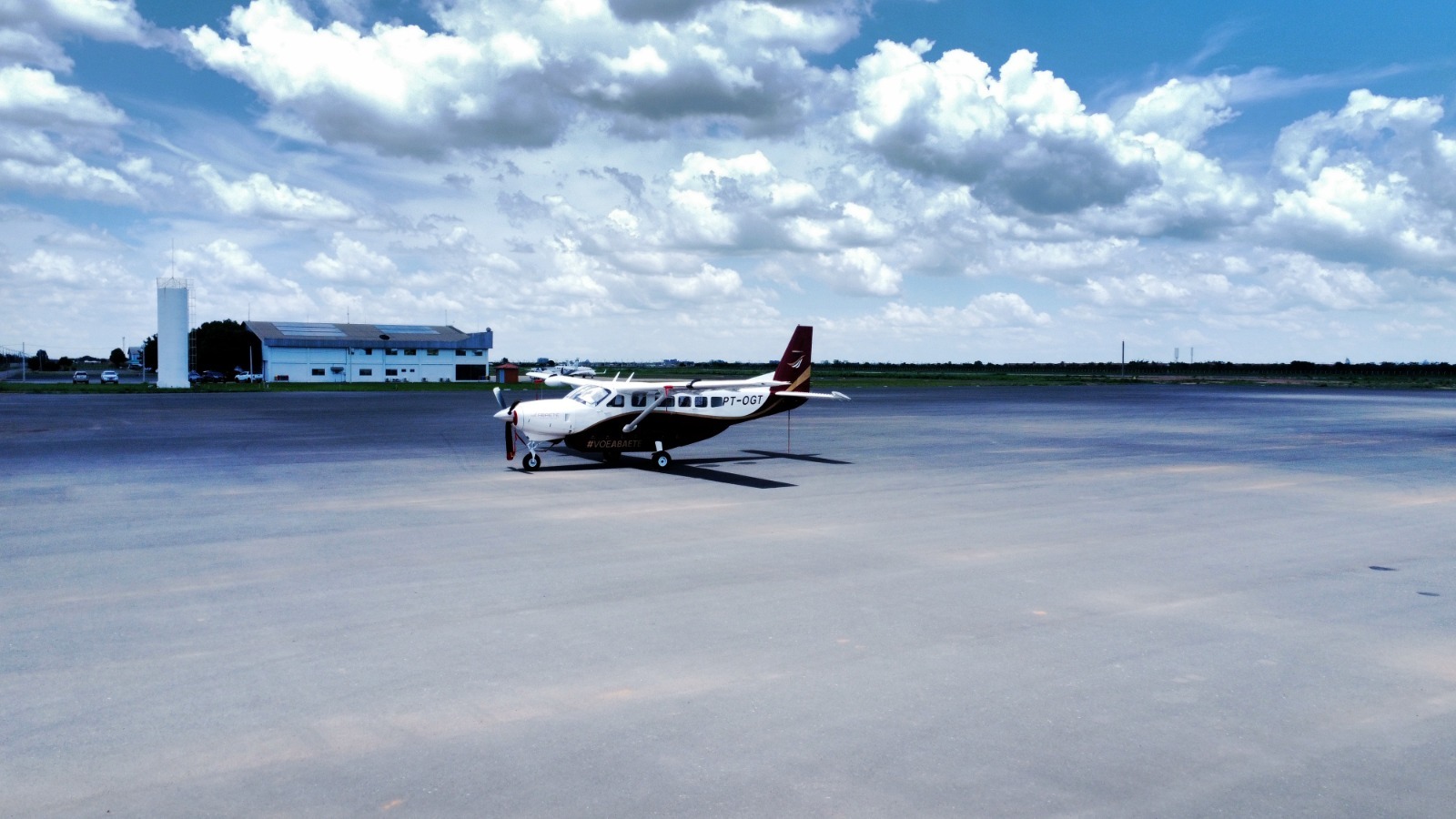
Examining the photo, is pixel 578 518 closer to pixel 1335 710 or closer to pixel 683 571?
pixel 683 571

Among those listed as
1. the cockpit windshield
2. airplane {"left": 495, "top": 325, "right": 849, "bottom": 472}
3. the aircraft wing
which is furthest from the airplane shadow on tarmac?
the aircraft wing

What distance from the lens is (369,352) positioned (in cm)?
10450

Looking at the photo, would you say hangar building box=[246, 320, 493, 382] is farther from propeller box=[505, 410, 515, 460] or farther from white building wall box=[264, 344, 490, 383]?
propeller box=[505, 410, 515, 460]

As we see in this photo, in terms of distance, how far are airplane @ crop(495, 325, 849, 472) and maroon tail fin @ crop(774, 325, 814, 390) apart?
605mm

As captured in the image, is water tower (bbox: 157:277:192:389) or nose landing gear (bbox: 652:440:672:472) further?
water tower (bbox: 157:277:192:389)

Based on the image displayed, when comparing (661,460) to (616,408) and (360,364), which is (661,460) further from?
(360,364)

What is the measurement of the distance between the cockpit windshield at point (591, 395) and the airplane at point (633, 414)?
24mm

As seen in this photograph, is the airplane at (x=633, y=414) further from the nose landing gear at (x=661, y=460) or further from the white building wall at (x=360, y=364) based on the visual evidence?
the white building wall at (x=360, y=364)

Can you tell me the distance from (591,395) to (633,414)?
49.6 inches

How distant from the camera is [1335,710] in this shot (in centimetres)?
726

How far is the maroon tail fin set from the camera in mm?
28016

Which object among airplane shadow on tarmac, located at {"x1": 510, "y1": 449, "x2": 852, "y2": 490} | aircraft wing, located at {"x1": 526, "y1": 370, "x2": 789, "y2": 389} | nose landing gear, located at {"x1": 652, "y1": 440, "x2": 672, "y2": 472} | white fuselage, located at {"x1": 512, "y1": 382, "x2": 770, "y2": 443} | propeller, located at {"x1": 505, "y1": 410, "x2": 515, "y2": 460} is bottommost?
airplane shadow on tarmac, located at {"x1": 510, "y1": 449, "x2": 852, "y2": 490}

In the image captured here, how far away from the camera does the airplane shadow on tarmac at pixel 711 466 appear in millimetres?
22375

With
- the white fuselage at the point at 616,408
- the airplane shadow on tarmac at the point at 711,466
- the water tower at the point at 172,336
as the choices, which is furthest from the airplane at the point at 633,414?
the water tower at the point at 172,336
